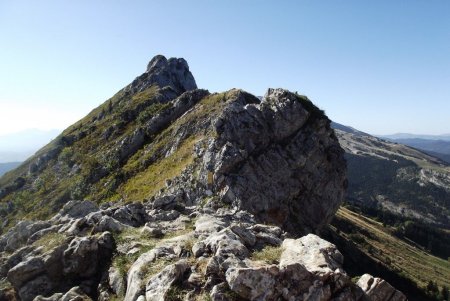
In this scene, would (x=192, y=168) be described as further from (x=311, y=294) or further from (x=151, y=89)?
(x=151, y=89)

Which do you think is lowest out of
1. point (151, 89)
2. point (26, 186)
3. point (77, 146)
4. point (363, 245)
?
point (363, 245)

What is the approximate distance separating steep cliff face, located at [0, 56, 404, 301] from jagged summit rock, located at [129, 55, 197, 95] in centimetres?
1671

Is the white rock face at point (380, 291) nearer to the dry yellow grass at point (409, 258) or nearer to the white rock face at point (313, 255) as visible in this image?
the white rock face at point (313, 255)

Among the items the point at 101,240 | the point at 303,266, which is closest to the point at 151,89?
the point at 101,240

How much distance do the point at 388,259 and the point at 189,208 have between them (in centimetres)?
11786

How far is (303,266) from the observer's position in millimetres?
19125

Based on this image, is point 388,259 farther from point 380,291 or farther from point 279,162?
point 380,291

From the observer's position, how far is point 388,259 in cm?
13738

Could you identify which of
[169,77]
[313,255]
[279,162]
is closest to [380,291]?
[313,255]

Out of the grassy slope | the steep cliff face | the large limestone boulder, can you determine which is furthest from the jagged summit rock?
the large limestone boulder

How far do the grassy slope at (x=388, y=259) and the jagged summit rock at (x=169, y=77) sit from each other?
321 ft

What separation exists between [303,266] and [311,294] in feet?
4.72

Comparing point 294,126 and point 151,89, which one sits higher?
point 151,89

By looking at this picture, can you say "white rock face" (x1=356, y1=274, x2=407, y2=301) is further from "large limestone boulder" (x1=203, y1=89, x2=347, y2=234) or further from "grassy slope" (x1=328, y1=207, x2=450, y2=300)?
"grassy slope" (x1=328, y1=207, x2=450, y2=300)
